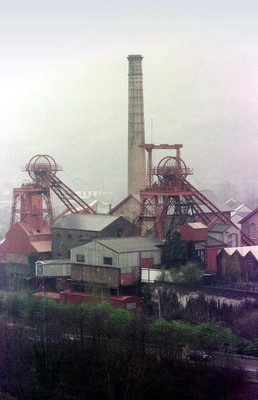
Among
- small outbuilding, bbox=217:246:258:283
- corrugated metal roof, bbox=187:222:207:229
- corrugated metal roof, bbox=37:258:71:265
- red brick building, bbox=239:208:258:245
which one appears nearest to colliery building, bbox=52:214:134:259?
corrugated metal roof, bbox=37:258:71:265

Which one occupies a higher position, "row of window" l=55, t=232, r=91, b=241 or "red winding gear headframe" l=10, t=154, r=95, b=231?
"red winding gear headframe" l=10, t=154, r=95, b=231

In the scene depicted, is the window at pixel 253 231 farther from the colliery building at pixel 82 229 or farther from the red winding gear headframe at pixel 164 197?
the colliery building at pixel 82 229

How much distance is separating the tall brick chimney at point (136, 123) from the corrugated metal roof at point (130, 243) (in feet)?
15.9

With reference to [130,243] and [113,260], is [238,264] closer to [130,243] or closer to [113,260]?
[130,243]

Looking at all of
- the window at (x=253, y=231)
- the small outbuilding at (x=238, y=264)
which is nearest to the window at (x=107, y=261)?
the small outbuilding at (x=238, y=264)

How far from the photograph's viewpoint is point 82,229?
17.3 metres

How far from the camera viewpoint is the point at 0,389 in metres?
11.2

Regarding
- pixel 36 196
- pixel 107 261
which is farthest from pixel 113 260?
pixel 36 196

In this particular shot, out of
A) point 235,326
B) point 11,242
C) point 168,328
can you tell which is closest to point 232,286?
point 235,326

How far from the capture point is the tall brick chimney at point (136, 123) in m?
20.9

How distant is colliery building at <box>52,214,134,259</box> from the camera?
1692 centimetres

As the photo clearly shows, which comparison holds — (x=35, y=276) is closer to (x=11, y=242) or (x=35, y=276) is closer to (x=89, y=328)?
(x=11, y=242)

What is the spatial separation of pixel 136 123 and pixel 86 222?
13.9 ft

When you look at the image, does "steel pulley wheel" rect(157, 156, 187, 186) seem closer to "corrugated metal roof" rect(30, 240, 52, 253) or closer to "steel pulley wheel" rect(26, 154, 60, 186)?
"corrugated metal roof" rect(30, 240, 52, 253)
